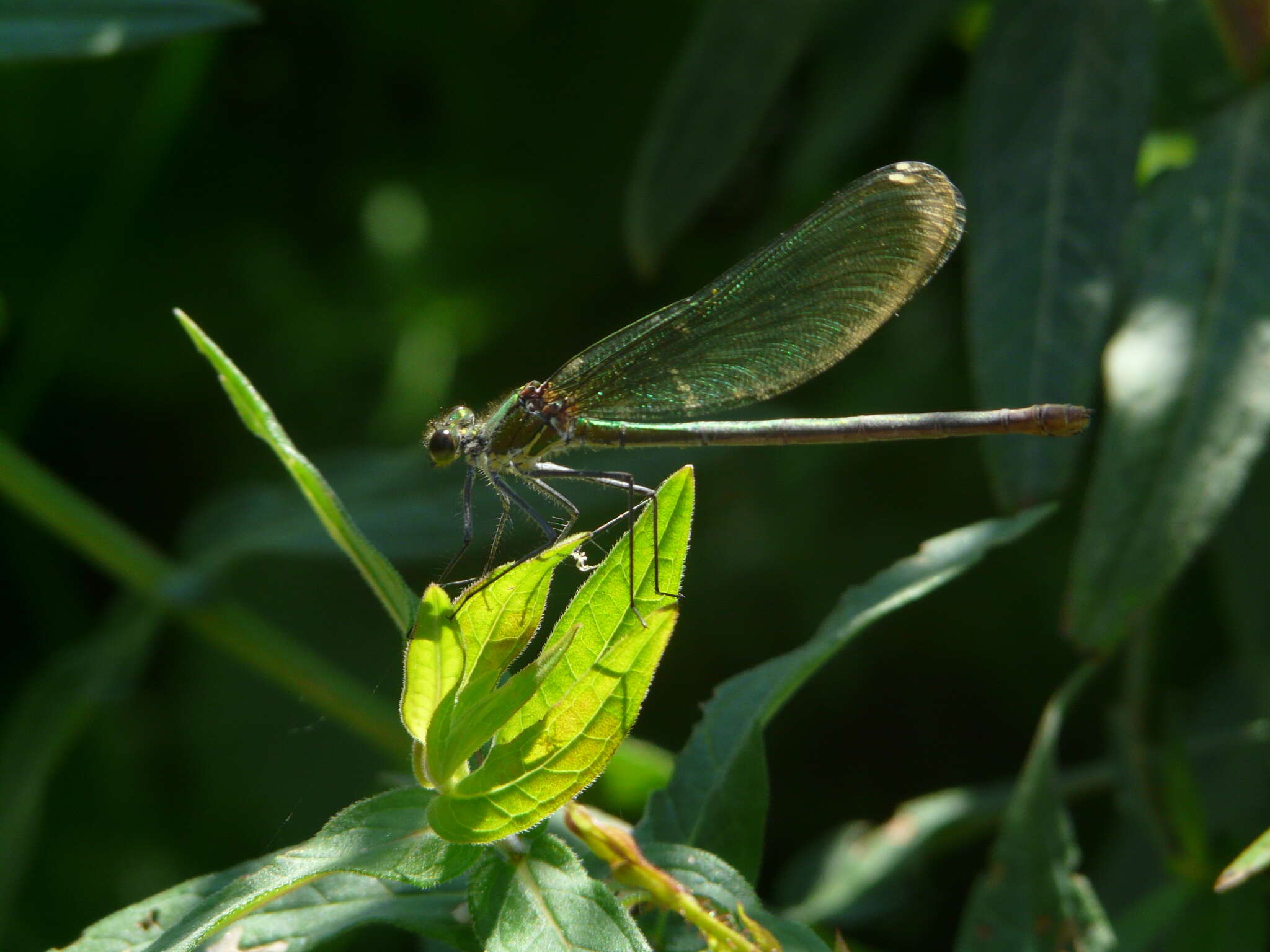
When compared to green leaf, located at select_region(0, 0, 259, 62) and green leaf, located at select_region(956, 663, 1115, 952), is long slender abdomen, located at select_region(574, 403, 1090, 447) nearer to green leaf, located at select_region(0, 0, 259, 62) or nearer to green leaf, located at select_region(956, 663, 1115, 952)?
green leaf, located at select_region(956, 663, 1115, 952)

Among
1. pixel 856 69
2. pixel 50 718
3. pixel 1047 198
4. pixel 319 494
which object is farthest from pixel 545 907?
pixel 856 69

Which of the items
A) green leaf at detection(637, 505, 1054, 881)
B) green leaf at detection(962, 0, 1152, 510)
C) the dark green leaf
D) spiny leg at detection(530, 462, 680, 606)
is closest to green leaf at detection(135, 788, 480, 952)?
green leaf at detection(637, 505, 1054, 881)

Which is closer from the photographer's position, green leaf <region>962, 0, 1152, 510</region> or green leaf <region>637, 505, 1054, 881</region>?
green leaf <region>637, 505, 1054, 881</region>

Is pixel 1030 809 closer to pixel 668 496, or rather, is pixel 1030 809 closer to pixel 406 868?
pixel 668 496

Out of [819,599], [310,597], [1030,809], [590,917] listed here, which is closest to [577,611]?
[590,917]

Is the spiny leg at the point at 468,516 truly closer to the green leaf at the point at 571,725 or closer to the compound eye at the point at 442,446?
the compound eye at the point at 442,446

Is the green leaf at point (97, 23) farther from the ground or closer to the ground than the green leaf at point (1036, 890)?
farther from the ground

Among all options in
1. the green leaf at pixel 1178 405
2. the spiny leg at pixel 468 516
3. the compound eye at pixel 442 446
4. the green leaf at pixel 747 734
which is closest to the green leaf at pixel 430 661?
the green leaf at pixel 747 734
